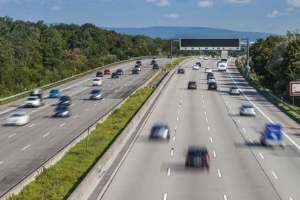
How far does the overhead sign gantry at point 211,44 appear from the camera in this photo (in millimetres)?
138250

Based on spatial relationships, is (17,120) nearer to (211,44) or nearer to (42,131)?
(42,131)

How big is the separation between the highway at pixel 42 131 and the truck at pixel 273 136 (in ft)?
48.7

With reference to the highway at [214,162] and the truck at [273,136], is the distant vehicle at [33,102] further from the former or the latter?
the truck at [273,136]

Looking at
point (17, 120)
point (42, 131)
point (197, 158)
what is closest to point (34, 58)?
point (17, 120)

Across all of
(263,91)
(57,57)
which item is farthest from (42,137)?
(57,57)

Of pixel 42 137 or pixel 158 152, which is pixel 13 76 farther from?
pixel 158 152

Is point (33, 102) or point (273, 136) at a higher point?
point (273, 136)

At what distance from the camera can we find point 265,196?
86.2ft

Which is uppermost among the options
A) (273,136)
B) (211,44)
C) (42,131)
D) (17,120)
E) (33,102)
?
(211,44)

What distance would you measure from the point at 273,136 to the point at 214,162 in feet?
25.1

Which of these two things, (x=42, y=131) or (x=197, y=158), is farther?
(x=42, y=131)

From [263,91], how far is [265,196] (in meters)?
62.0

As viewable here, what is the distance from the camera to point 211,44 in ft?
456

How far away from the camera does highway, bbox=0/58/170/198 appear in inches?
1340
